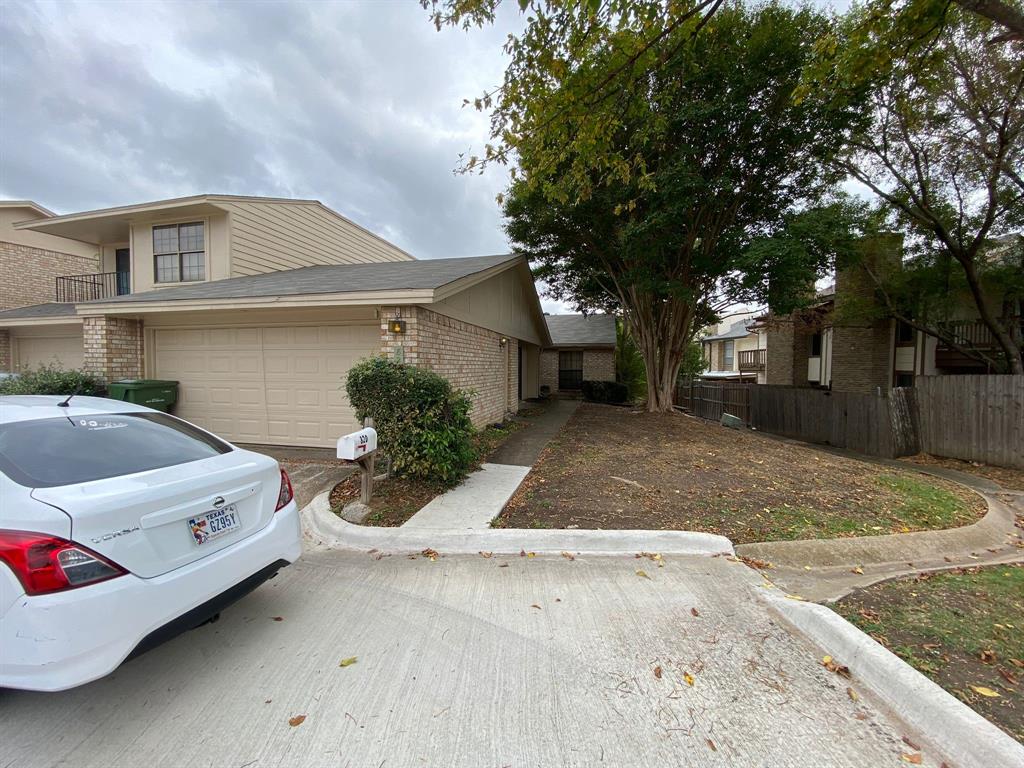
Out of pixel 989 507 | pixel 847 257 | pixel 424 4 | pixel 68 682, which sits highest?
pixel 424 4

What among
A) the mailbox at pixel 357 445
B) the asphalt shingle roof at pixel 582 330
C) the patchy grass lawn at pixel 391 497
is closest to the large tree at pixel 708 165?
the mailbox at pixel 357 445

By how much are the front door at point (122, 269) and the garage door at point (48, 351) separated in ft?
8.01

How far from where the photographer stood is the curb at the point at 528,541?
392 cm

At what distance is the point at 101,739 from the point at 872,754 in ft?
11.1

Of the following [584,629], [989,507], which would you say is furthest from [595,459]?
[989,507]

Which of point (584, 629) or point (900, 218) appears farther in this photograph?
point (900, 218)

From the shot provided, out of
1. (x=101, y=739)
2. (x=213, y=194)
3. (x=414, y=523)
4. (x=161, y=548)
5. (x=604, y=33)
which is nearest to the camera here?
(x=101, y=739)

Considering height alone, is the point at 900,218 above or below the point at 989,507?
above

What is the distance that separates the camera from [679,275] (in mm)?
12680

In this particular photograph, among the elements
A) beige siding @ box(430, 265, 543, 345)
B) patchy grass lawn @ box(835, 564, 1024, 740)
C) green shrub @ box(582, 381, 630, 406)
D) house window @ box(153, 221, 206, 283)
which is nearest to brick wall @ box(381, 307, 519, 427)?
beige siding @ box(430, 265, 543, 345)

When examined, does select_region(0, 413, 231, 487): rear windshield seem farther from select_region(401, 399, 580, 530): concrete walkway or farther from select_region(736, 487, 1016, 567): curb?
select_region(736, 487, 1016, 567): curb

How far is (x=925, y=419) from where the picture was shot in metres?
10.4

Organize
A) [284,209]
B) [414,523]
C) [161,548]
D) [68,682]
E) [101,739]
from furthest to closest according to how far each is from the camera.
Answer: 1. [284,209]
2. [414,523]
3. [161,548]
4. [101,739]
5. [68,682]

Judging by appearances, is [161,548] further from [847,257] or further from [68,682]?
[847,257]
